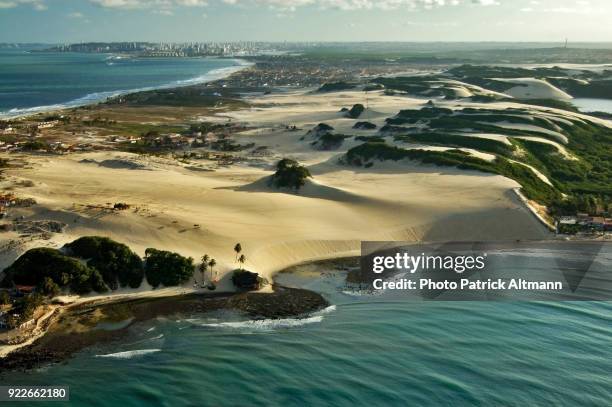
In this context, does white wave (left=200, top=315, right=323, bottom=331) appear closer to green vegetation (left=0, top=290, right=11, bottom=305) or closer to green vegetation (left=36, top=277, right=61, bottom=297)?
green vegetation (left=36, top=277, right=61, bottom=297)

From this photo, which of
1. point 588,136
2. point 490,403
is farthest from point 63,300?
A: point 588,136

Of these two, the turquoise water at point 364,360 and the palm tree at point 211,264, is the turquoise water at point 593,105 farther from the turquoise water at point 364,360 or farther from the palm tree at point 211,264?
the palm tree at point 211,264

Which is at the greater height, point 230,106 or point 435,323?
point 230,106

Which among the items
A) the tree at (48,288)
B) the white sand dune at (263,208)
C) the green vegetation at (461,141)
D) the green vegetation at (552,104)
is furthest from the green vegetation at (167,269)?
the green vegetation at (552,104)

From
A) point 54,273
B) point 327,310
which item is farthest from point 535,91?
point 54,273

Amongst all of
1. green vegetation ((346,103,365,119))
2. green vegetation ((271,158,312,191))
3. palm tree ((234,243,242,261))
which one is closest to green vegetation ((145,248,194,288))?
palm tree ((234,243,242,261))

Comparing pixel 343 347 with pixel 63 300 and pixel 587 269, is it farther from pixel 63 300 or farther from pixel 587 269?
pixel 587 269
